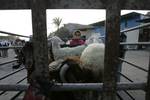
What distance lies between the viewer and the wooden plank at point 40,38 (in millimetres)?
1396

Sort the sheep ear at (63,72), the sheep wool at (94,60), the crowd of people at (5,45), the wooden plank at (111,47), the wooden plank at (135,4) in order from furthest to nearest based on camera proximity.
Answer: the crowd of people at (5,45), the sheep wool at (94,60), the sheep ear at (63,72), the wooden plank at (135,4), the wooden plank at (111,47)

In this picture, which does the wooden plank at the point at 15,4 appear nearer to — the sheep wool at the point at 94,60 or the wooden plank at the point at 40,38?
the wooden plank at the point at 40,38

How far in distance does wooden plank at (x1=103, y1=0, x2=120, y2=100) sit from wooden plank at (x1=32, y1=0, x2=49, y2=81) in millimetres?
328

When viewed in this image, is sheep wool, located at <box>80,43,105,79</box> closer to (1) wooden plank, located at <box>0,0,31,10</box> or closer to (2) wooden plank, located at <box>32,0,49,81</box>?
(2) wooden plank, located at <box>32,0,49,81</box>

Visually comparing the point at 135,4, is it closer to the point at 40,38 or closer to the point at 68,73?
the point at 40,38

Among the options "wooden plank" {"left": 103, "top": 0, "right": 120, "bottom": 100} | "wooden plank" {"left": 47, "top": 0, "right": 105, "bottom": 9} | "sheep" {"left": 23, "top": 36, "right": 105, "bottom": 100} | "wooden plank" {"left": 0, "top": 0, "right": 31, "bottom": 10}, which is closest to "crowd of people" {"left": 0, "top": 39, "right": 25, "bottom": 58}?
"sheep" {"left": 23, "top": 36, "right": 105, "bottom": 100}

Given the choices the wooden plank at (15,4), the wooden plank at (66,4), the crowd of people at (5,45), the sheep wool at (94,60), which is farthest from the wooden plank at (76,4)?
the crowd of people at (5,45)

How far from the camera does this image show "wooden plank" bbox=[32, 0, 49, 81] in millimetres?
1396

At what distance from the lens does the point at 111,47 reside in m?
1.41

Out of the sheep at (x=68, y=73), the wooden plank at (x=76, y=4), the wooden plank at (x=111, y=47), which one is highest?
the wooden plank at (x=76, y=4)

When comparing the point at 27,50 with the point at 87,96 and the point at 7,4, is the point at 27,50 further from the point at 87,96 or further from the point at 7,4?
the point at 7,4

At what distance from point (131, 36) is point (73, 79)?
24.7 m

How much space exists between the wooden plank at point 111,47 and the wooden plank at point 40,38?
33 cm

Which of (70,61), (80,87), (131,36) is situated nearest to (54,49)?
(70,61)
